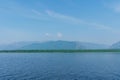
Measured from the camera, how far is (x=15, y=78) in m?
43.3

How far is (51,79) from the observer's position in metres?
41.0

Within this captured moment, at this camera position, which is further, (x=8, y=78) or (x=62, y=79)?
(x=8, y=78)

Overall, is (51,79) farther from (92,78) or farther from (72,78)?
(92,78)

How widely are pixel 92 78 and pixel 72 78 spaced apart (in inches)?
206

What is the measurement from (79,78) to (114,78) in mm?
9501

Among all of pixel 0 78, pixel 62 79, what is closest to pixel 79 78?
pixel 62 79

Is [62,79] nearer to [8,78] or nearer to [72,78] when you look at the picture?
[72,78]

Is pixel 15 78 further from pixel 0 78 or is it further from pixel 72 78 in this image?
pixel 72 78

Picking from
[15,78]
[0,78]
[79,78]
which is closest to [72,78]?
[79,78]

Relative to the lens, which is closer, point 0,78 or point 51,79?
point 51,79

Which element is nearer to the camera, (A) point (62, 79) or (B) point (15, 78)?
(A) point (62, 79)

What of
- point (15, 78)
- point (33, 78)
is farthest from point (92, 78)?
point (15, 78)

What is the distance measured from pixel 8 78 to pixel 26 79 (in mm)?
5515

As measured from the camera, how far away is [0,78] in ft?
143
